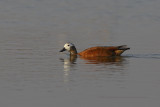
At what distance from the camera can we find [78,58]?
20.9 metres

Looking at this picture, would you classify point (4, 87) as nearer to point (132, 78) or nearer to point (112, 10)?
point (132, 78)

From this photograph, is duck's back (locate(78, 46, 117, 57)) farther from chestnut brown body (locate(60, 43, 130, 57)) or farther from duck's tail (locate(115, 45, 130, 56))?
duck's tail (locate(115, 45, 130, 56))

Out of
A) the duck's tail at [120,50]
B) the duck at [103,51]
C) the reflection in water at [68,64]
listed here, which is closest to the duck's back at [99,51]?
the duck at [103,51]

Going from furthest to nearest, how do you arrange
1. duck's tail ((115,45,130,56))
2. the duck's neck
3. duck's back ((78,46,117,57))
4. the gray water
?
the duck's neck → duck's tail ((115,45,130,56)) → duck's back ((78,46,117,57)) → the gray water

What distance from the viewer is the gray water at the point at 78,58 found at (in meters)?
13.2

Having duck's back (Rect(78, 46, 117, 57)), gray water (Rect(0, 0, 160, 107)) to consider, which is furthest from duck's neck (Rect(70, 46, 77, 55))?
duck's back (Rect(78, 46, 117, 57))

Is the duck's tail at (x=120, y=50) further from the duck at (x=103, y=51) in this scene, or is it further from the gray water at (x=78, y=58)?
the gray water at (x=78, y=58)

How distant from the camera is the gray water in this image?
13.2m

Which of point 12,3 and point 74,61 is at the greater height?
point 12,3

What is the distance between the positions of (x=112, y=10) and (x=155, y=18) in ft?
12.7

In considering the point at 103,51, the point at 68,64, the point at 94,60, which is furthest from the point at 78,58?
the point at 68,64

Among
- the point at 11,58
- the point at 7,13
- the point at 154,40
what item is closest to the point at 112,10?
the point at 7,13

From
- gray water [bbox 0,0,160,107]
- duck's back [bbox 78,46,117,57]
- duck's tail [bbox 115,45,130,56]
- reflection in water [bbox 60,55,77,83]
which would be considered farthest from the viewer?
duck's tail [bbox 115,45,130,56]

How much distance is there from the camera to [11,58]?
19594 millimetres
